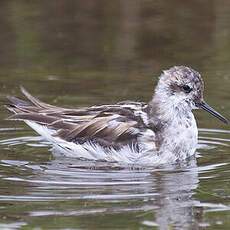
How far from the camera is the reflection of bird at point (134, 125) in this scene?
511 inches

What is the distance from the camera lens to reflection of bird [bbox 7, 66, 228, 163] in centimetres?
1298

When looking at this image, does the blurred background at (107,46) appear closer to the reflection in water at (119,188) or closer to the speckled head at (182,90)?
the speckled head at (182,90)

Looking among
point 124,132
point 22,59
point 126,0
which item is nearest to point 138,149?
point 124,132

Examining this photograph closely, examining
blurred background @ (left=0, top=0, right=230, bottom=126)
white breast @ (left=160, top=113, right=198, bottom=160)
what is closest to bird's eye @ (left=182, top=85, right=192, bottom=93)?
white breast @ (left=160, top=113, right=198, bottom=160)

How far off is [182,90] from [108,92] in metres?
2.66

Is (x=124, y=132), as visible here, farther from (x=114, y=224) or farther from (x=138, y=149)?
(x=114, y=224)

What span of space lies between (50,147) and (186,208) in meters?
3.45

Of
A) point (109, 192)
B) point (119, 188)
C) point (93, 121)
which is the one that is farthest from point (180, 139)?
point (109, 192)

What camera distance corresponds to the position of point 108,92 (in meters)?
15.9

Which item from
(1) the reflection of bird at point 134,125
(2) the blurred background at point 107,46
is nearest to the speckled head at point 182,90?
(1) the reflection of bird at point 134,125

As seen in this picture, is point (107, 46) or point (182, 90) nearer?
point (182, 90)

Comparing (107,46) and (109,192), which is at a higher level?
(107,46)

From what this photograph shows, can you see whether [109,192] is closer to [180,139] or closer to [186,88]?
[180,139]

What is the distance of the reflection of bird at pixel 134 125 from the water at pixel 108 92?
Answer: 0.23 meters
